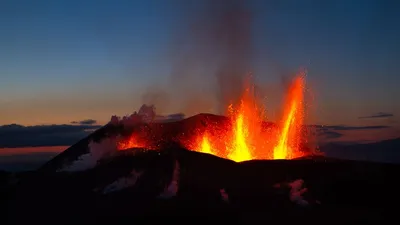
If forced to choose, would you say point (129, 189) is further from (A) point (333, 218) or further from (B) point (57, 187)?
(A) point (333, 218)

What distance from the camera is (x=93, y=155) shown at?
91.9 metres

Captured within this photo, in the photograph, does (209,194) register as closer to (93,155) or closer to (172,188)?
(172,188)

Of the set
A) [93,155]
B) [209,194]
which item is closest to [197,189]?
[209,194]

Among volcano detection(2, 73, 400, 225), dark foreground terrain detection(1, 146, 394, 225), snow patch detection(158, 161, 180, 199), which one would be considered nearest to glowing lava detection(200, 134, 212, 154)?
volcano detection(2, 73, 400, 225)

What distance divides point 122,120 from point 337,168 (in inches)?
1638

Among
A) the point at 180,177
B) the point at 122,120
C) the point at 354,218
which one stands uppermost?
the point at 122,120

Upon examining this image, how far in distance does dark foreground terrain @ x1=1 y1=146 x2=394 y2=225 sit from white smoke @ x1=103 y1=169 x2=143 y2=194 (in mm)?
780

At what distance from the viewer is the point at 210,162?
76.6m

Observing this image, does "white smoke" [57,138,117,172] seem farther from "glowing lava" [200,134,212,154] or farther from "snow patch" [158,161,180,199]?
"snow patch" [158,161,180,199]

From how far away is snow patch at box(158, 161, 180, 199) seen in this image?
7018cm

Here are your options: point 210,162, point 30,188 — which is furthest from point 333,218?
point 30,188

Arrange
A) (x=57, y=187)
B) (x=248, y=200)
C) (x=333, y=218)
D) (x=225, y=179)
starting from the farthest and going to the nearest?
(x=57, y=187) → (x=225, y=179) → (x=248, y=200) → (x=333, y=218)

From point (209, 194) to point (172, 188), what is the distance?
4952 millimetres

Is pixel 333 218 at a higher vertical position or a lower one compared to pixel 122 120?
lower
